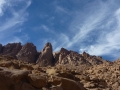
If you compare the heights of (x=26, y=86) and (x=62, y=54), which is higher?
(x=62, y=54)

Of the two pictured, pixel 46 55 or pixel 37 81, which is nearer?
pixel 37 81

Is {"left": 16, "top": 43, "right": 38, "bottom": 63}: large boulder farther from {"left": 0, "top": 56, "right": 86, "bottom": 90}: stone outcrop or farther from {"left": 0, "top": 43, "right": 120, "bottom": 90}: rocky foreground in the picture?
{"left": 0, "top": 56, "right": 86, "bottom": 90}: stone outcrop

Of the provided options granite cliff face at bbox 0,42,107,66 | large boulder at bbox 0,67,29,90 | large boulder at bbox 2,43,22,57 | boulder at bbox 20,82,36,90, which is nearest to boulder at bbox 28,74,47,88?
boulder at bbox 20,82,36,90

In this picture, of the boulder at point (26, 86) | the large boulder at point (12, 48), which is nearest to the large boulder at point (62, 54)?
the large boulder at point (12, 48)

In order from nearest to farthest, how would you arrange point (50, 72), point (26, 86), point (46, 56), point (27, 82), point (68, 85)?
point (26, 86) → point (27, 82) → point (68, 85) → point (50, 72) → point (46, 56)

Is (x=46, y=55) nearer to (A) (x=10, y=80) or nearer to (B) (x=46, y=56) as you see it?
(B) (x=46, y=56)

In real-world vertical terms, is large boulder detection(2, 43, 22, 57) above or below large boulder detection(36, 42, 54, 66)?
above

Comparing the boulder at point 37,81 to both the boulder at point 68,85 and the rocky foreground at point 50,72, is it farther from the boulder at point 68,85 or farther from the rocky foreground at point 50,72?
the boulder at point 68,85

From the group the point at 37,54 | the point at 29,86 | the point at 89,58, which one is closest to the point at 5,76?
the point at 29,86

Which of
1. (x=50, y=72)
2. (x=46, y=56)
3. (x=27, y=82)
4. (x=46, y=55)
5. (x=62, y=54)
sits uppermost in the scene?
(x=62, y=54)

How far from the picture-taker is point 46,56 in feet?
212

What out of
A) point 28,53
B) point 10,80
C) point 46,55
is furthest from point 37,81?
point 28,53

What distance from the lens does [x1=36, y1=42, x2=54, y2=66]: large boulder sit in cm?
6153

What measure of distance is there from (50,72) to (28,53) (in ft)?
169
